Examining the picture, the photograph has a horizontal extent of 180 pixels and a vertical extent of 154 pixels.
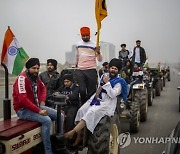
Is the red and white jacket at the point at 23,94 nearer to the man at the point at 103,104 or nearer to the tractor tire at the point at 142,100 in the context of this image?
the man at the point at 103,104

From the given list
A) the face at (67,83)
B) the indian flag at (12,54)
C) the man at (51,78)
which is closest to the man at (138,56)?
the man at (51,78)

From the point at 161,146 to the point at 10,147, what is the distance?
13.2 feet

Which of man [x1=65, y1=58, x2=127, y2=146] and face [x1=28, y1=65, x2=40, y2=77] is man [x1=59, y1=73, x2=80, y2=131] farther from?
face [x1=28, y1=65, x2=40, y2=77]

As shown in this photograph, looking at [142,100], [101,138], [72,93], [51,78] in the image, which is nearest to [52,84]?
[51,78]

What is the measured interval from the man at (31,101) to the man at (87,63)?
160 cm

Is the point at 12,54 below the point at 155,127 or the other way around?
the other way around

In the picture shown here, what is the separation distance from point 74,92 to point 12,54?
1.40 m

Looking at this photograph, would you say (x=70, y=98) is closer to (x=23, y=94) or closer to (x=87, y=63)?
(x=87, y=63)

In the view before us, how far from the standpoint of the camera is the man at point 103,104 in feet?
14.1

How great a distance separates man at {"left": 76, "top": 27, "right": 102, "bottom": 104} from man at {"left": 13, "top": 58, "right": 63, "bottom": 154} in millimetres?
1597

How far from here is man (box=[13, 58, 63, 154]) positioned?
3.73m

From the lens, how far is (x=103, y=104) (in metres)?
4.60

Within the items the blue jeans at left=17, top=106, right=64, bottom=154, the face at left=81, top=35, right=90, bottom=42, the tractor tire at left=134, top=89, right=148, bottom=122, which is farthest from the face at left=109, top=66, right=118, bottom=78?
the tractor tire at left=134, top=89, right=148, bottom=122

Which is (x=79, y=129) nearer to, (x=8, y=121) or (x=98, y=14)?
(x=8, y=121)
